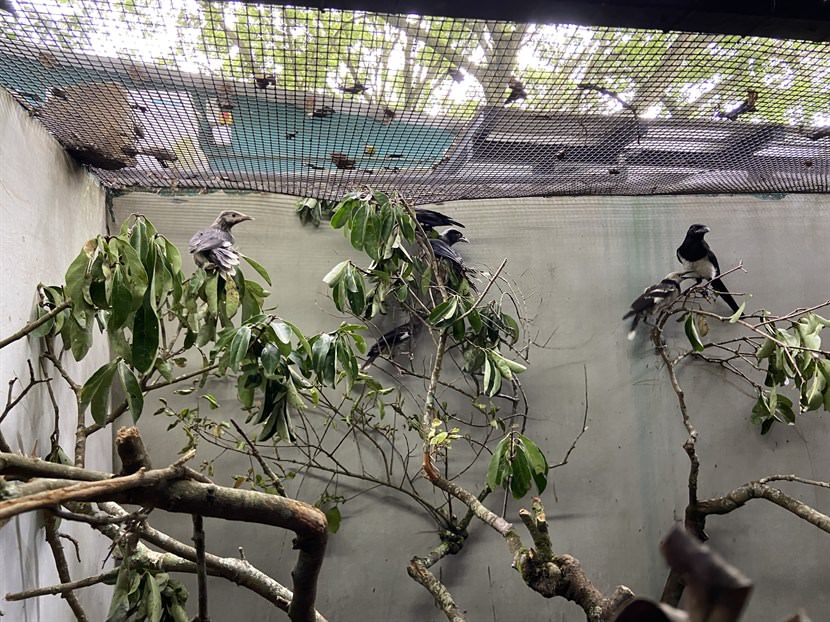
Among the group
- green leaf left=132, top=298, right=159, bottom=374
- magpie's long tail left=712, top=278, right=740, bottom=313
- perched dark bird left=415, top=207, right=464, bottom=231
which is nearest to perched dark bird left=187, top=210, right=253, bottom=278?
green leaf left=132, top=298, right=159, bottom=374

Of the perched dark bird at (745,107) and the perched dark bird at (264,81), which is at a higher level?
the perched dark bird at (745,107)

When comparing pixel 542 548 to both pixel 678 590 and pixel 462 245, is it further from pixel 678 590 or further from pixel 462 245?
pixel 462 245

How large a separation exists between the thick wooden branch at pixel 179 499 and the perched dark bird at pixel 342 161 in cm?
121

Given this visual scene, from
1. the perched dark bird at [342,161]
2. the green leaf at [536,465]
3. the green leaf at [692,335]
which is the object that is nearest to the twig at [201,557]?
the green leaf at [536,465]

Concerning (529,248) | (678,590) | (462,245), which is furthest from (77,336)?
(678,590)

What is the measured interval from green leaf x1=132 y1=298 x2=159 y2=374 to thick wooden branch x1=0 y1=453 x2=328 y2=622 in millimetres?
464

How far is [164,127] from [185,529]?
1455 millimetres

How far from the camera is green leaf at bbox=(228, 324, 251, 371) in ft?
4.89

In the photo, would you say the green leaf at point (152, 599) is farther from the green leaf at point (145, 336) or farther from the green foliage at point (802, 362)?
the green foliage at point (802, 362)

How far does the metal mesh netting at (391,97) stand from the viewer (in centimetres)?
120

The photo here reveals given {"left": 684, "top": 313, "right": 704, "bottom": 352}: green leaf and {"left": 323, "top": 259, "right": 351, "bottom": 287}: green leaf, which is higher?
{"left": 323, "top": 259, "right": 351, "bottom": 287}: green leaf

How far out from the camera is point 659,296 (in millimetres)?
2557

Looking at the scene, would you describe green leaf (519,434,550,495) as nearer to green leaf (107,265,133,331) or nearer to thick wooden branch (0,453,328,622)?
thick wooden branch (0,453,328,622)

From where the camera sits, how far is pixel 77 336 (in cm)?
139
